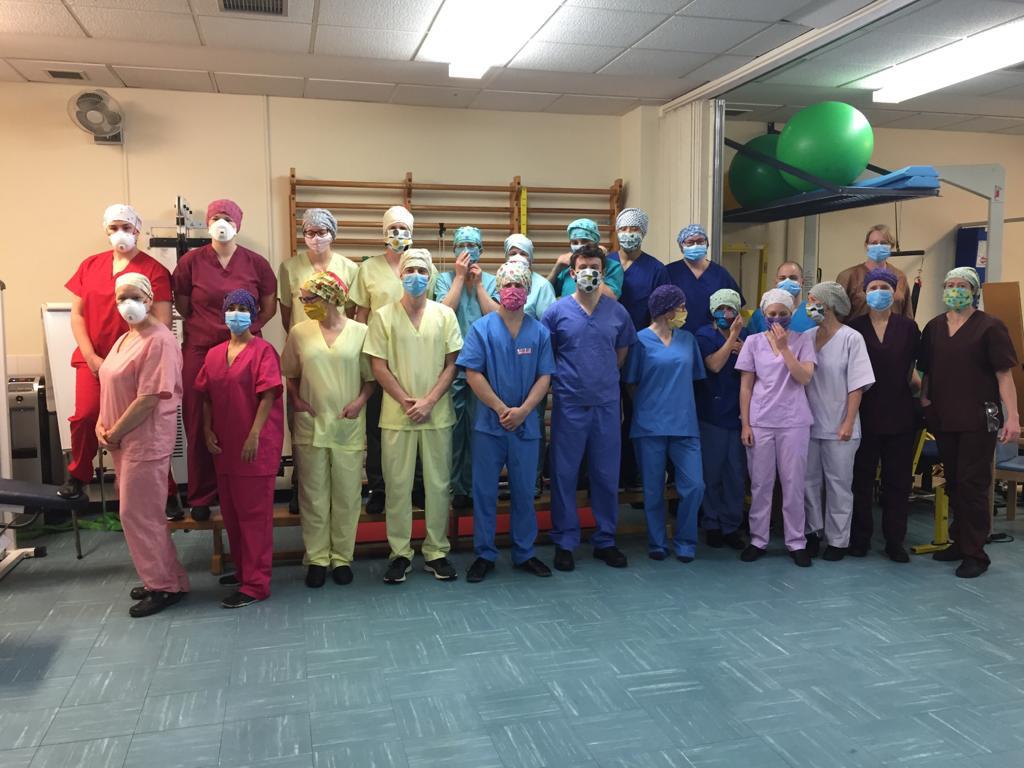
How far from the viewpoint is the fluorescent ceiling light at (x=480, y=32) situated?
3.83m

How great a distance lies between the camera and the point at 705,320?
4.25m

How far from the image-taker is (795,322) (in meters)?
4.14

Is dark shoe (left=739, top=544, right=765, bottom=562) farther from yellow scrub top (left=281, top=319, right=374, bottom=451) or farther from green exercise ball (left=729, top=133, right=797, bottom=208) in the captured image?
green exercise ball (left=729, top=133, right=797, bottom=208)

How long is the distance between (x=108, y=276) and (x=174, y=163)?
180 centimetres

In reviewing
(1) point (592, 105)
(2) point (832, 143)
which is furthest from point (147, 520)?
(2) point (832, 143)

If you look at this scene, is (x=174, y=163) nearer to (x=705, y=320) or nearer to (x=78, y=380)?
(x=78, y=380)

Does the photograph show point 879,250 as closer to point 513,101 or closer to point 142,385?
point 513,101

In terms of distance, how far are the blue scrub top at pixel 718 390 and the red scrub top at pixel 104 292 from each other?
2.75m

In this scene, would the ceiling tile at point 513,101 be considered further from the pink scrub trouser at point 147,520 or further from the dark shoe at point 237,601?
the dark shoe at point 237,601

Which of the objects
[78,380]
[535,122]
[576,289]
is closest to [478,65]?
[535,122]

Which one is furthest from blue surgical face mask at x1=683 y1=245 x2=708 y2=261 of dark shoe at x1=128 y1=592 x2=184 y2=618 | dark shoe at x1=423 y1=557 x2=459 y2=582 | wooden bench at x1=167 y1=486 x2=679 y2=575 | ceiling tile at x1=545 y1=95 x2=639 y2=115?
dark shoe at x1=128 y1=592 x2=184 y2=618

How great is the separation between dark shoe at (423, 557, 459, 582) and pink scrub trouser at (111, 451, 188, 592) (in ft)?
3.73

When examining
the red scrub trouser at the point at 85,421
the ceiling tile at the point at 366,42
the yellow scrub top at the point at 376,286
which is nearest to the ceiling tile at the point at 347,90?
the ceiling tile at the point at 366,42

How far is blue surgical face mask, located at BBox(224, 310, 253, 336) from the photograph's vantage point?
3277 mm
